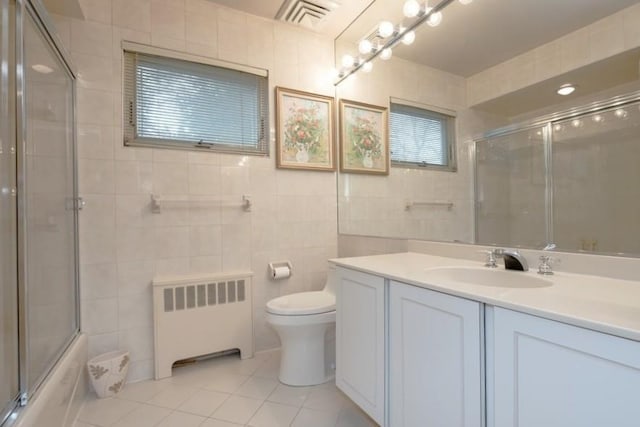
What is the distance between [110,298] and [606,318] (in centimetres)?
222

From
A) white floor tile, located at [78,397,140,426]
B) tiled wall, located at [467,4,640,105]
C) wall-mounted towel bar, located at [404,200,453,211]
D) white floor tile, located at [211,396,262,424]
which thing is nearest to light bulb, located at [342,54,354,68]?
tiled wall, located at [467,4,640,105]

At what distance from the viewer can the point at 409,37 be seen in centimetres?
193

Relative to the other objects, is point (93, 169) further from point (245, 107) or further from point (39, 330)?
point (245, 107)

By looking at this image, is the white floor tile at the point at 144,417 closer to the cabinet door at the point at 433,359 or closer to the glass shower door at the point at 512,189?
the cabinet door at the point at 433,359

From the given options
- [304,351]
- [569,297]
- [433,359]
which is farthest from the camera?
[304,351]

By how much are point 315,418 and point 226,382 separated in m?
0.64

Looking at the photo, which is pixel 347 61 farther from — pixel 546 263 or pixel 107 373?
pixel 107 373

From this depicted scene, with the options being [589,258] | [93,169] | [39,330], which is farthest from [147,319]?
[589,258]

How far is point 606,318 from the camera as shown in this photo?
0.66 metres

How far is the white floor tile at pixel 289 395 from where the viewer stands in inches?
64.0

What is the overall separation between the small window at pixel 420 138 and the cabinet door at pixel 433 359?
3.41 ft

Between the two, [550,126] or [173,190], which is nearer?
[550,126]

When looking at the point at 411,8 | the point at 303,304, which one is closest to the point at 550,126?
the point at 411,8

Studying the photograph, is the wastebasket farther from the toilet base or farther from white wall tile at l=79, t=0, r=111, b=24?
white wall tile at l=79, t=0, r=111, b=24
